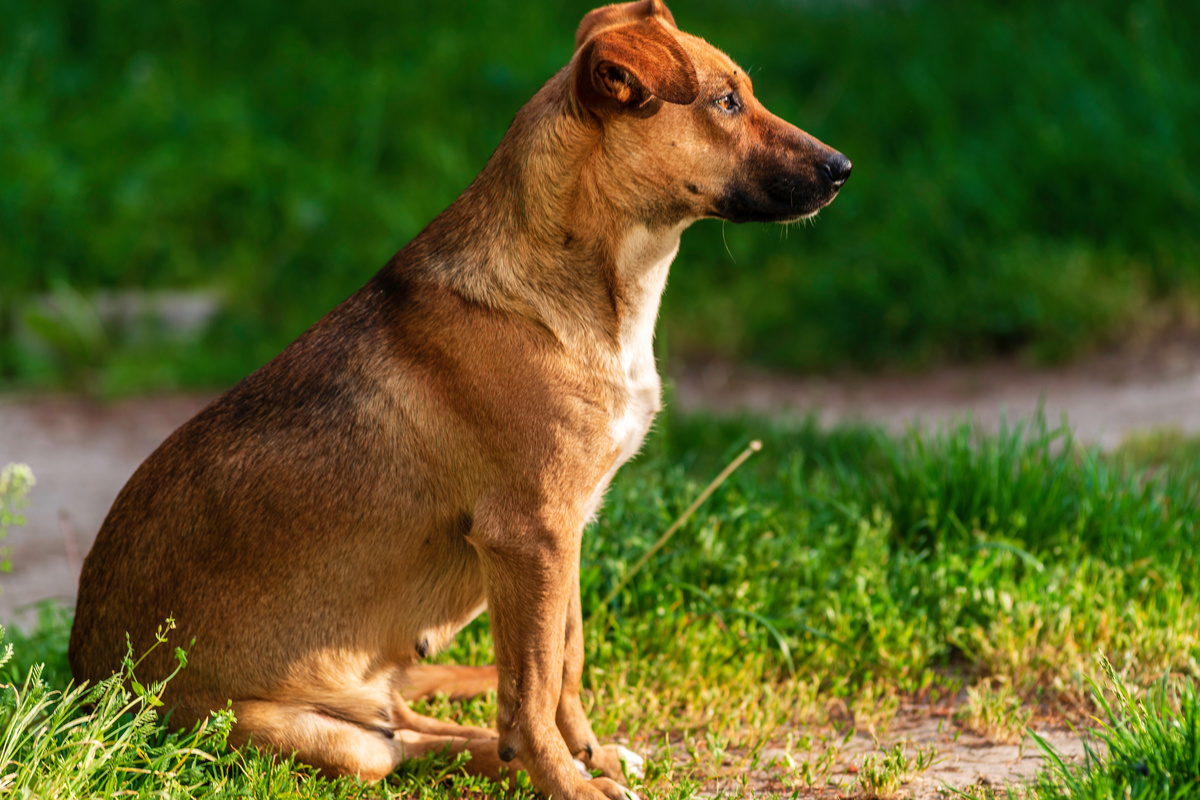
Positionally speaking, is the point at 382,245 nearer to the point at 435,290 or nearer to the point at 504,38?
the point at 504,38

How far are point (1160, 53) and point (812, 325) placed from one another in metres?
2.69

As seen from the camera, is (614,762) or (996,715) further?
(996,715)

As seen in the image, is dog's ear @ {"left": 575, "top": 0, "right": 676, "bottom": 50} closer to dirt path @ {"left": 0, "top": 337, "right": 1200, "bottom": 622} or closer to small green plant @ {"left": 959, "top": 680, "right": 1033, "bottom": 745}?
small green plant @ {"left": 959, "top": 680, "right": 1033, "bottom": 745}

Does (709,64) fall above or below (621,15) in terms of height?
below

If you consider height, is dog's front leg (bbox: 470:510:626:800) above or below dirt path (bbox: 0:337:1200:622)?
below

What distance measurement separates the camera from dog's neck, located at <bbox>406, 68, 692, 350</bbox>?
8.77ft

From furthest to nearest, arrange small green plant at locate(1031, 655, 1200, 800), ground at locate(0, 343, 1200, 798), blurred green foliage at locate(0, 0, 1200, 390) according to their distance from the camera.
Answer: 1. blurred green foliage at locate(0, 0, 1200, 390)
2. ground at locate(0, 343, 1200, 798)
3. small green plant at locate(1031, 655, 1200, 800)

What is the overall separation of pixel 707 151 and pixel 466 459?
0.88 metres

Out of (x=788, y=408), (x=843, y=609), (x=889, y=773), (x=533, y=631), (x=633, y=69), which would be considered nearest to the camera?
(x=633, y=69)

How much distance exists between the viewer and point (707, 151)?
2.65m

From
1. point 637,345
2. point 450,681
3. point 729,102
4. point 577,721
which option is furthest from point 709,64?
point 450,681

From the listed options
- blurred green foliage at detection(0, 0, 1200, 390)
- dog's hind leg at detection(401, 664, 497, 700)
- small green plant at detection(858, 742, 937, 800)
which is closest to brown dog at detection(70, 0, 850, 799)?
dog's hind leg at detection(401, 664, 497, 700)

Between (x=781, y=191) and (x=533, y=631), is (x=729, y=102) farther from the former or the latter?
(x=533, y=631)

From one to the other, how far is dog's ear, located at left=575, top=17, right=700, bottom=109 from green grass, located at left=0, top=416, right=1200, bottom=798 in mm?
1423
